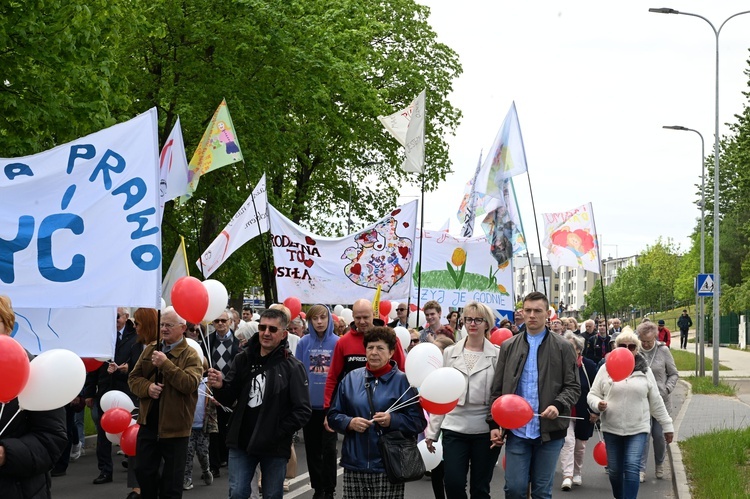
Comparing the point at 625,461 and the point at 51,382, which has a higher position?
the point at 51,382

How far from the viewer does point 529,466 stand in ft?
26.0

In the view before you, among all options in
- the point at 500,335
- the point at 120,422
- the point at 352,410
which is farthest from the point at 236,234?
the point at 352,410

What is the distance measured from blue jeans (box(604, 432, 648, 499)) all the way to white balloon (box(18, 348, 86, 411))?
534 centimetres

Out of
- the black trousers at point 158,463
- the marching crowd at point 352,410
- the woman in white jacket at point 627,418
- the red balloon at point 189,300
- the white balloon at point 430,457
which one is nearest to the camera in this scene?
the marching crowd at point 352,410

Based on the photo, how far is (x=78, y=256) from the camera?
737cm

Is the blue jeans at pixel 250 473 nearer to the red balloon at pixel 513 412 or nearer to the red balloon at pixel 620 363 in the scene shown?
the red balloon at pixel 513 412

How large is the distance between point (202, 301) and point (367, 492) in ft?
7.79

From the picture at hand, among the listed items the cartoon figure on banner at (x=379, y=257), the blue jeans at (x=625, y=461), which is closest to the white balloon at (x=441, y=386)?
the blue jeans at (x=625, y=461)

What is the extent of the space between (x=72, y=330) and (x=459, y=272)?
1197cm

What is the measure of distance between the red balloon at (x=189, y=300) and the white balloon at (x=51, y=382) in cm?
286

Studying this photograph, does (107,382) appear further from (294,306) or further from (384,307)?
(384,307)

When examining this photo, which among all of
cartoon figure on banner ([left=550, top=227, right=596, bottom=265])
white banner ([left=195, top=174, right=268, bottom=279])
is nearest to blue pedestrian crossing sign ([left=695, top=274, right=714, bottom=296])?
cartoon figure on banner ([left=550, top=227, right=596, bottom=265])

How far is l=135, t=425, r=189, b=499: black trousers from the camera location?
8078mm

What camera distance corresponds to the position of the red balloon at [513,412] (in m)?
7.52
